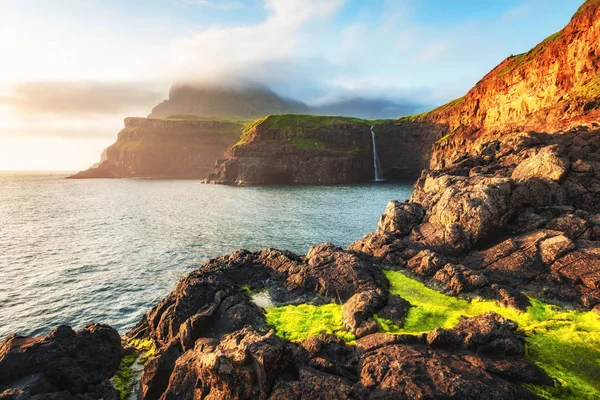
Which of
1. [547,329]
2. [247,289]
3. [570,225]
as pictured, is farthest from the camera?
[247,289]

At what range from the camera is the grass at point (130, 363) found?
16.3 metres

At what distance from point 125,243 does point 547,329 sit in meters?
50.2

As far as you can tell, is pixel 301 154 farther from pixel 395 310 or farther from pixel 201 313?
pixel 201 313

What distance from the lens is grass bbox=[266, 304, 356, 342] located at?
59.1 ft

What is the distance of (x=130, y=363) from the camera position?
18.6 meters

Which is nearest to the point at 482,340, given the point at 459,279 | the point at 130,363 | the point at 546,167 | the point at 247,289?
the point at 459,279

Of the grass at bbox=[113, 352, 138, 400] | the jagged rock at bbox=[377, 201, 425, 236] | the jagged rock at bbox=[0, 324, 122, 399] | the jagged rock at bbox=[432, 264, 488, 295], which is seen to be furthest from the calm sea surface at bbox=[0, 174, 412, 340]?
the jagged rock at bbox=[432, 264, 488, 295]

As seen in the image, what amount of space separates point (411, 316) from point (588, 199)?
23523 mm

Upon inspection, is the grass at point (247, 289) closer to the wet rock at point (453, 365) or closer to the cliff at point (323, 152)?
the wet rock at point (453, 365)

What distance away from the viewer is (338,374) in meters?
12.3

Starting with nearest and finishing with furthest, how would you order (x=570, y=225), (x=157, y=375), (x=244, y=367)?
(x=244, y=367), (x=157, y=375), (x=570, y=225)

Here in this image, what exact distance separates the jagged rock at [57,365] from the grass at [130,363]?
47 centimetres

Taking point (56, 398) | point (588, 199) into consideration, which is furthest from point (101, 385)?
point (588, 199)

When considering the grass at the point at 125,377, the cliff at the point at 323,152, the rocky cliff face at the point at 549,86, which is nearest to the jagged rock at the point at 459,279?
the grass at the point at 125,377
